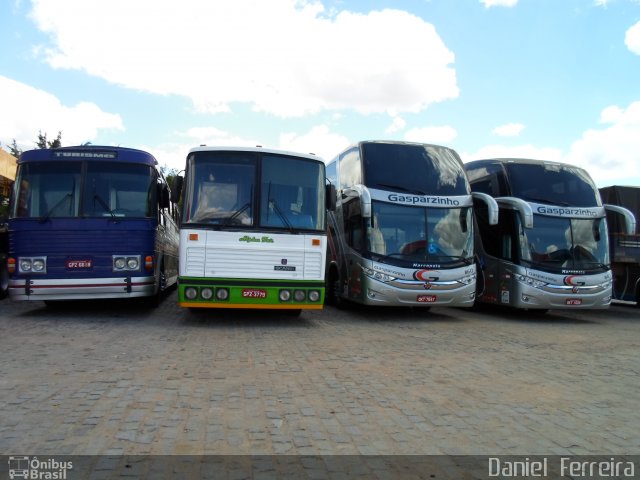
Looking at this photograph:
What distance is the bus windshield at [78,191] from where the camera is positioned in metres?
10.5

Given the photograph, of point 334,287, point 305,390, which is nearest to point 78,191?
point 334,287

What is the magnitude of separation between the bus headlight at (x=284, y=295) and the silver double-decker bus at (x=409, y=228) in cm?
231

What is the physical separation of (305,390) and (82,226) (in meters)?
6.65

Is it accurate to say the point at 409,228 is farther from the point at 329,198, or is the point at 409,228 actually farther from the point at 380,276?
the point at 329,198

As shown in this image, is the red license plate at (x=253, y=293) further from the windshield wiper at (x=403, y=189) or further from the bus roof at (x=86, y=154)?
the windshield wiper at (x=403, y=189)

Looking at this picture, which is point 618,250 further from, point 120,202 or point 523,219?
point 120,202

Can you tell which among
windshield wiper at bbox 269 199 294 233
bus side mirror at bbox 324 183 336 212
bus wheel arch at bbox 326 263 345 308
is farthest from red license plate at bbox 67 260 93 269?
bus wheel arch at bbox 326 263 345 308

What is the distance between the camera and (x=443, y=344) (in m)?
9.08

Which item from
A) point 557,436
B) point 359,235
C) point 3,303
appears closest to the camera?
point 557,436

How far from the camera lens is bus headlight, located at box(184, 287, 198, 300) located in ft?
32.0

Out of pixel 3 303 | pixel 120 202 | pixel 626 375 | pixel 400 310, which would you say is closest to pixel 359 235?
pixel 400 310

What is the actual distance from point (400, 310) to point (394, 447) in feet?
34.4

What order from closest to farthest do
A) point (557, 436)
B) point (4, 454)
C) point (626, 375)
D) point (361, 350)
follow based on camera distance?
1. point (4, 454)
2. point (557, 436)
3. point (626, 375)
4. point (361, 350)

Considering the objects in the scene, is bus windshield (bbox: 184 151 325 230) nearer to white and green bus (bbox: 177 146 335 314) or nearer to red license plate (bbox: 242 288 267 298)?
white and green bus (bbox: 177 146 335 314)
